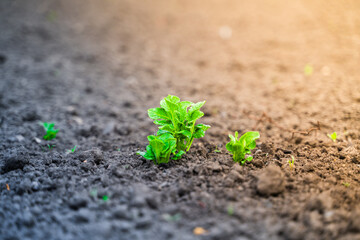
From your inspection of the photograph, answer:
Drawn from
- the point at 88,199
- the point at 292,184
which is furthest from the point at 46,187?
the point at 292,184

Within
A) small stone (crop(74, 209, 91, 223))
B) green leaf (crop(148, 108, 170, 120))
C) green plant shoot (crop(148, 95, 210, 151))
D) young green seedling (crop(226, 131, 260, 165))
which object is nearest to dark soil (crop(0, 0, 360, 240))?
small stone (crop(74, 209, 91, 223))

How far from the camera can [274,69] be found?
148 inches

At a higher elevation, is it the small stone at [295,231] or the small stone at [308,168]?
the small stone at [308,168]

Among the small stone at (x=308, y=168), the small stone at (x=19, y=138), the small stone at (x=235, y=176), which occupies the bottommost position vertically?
the small stone at (x=235, y=176)

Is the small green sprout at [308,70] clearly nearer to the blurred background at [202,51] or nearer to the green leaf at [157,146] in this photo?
the blurred background at [202,51]

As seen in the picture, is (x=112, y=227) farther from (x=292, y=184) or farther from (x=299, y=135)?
(x=299, y=135)

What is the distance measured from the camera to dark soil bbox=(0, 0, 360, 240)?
1.56 m

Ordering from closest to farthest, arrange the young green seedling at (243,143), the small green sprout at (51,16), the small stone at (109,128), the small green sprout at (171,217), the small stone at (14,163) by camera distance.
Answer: the small green sprout at (171,217), the young green seedling at (243,143), the small stone at (14,163), the small stone at (109,128), the small green sprout at (51,16)

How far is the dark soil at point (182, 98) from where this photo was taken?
5.11 ft

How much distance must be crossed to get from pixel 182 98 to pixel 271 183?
1.86 metres

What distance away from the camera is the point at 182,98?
334cm

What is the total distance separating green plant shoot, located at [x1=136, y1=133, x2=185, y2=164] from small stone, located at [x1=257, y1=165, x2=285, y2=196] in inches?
Answer: 22.9

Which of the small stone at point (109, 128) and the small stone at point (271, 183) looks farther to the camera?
the small stone at point (109, 128)

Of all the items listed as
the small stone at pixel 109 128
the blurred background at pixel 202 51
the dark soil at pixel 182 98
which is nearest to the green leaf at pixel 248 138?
the dark soil at pixel 182 98
